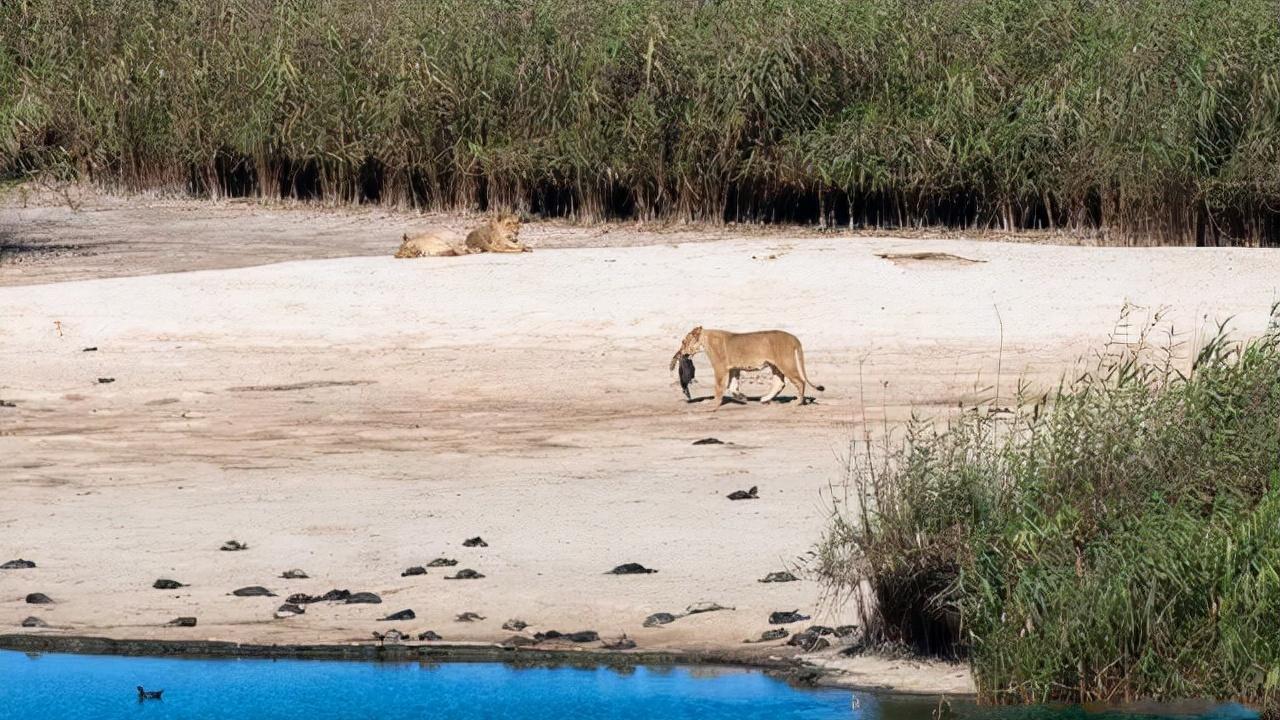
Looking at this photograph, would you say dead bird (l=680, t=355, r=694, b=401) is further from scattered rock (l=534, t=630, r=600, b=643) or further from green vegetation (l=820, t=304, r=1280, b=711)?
scattered rock (l=534, t=630, r=600, b=643)

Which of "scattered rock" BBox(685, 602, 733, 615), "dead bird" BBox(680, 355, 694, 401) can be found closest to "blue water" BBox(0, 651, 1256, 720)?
"scattered rock" BBox(685, 602, 733, 615)

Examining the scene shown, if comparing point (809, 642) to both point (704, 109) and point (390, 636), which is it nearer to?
point (390, 636)

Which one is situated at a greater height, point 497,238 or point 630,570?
point 497,238

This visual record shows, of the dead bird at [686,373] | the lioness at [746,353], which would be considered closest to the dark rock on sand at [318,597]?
the dead bird at [686,373]

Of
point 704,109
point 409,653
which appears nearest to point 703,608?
point 409,653

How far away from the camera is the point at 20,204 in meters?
22.8

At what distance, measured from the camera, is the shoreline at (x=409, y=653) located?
8211 millimetres

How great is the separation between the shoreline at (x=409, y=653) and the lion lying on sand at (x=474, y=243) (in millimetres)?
9072

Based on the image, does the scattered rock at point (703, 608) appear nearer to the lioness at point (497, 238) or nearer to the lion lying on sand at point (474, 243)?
the lion lying on sand at point (474, 243)

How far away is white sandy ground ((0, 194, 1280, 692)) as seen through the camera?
29.9 ft

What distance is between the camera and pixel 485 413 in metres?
13.4

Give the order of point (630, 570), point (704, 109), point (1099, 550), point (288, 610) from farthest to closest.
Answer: point (704, 109), point (630, 570), point (288, 610), point (1099, 550)

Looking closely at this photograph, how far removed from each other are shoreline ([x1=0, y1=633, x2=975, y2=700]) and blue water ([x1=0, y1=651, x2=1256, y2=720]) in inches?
1.7

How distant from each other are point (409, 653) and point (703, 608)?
3.93 feet
